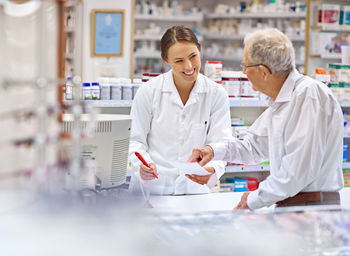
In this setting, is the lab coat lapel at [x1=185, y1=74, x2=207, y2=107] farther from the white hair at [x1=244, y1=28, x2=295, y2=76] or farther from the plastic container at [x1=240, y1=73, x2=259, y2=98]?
the plastic container at [x1=240, y1=73, x2=259, y2=98]

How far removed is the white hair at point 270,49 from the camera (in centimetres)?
219

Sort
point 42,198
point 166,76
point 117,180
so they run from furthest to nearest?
point 166,76 < point 117,180 < point 42,198

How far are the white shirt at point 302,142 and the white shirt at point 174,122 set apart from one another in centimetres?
79

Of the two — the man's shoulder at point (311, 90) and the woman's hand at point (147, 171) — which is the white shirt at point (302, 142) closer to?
the man's shoulder at point (311, 90)

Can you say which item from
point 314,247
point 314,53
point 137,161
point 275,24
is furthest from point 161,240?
point 275,24

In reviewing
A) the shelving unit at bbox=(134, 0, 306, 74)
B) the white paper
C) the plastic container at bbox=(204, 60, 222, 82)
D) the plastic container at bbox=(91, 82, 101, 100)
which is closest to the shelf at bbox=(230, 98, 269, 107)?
the plastic container at bbox=(204, 60, 222, 82)

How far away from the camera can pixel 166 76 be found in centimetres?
320

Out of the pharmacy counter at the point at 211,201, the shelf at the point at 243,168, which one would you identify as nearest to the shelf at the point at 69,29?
the pharmacy counter at the point at 211,201

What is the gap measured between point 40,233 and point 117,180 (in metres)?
1.21

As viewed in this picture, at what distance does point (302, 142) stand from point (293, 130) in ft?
0.30

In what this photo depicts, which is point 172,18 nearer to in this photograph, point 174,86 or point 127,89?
point 127,89

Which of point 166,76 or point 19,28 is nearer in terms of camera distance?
point 19,28

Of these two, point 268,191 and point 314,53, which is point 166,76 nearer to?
point 268,191

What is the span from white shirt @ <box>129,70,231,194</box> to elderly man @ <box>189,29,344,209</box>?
0.78 meters
